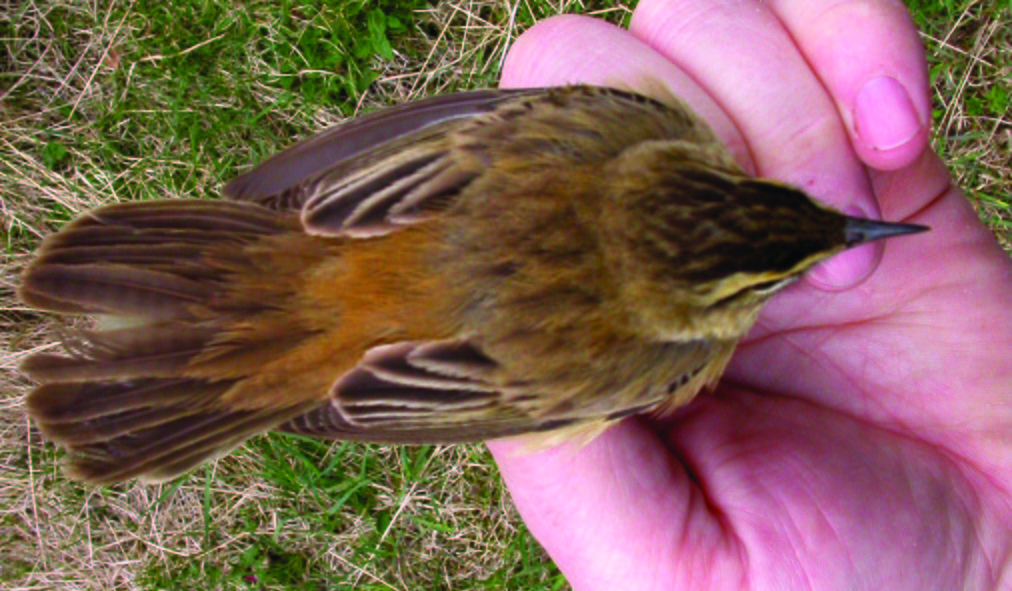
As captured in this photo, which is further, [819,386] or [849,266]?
[819,386]

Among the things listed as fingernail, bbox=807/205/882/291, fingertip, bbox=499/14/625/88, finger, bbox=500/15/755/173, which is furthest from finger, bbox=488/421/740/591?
fingertip, bbox=499/14/625/88

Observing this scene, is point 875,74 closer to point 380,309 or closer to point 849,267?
point 849,267

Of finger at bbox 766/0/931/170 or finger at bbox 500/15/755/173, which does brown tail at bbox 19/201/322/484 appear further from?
finger at bbox 766/0/931/170

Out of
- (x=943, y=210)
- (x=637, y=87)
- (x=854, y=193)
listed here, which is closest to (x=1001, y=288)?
(x=943, y=210)

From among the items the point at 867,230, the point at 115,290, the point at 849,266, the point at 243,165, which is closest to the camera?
the point at 867,230

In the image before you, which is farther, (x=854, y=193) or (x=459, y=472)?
(x=459, y=472)

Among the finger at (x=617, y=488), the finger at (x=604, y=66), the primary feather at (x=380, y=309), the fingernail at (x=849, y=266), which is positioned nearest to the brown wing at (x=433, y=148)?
the primary feather at (x=380, y=309)

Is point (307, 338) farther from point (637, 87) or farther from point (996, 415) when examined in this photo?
point (996, 415)

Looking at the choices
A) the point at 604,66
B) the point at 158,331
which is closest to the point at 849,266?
the point at 604,66
